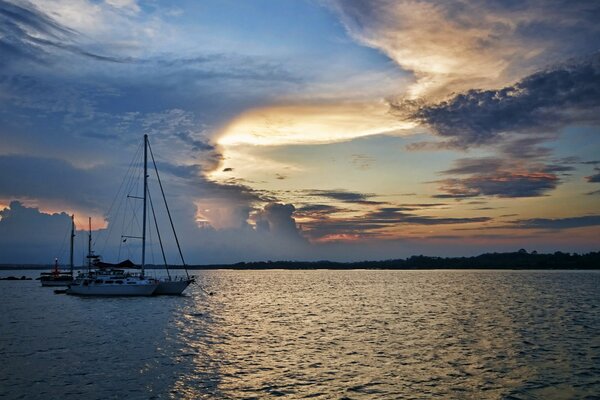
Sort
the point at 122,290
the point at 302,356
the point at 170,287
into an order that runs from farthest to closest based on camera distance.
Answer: the point at 170,287 → the point at 122,290 → the point at 302,356

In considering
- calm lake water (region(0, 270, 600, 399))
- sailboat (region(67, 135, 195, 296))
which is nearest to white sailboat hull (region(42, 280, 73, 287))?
sailboat (region(67, 135, 195, 296))

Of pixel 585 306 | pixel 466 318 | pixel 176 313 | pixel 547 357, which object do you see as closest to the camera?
pixel 547 357

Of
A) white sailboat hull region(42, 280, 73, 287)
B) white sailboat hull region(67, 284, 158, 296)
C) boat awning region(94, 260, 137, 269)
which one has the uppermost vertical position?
boat awning region(94, 260, 137, 269)

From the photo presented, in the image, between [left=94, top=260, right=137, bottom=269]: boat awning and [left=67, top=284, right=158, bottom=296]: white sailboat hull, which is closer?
[left=67, top=284, right=158, bottom=296]: white sailboat hull

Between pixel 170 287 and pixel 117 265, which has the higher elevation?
pixel 117 265

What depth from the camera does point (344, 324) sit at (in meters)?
52.2

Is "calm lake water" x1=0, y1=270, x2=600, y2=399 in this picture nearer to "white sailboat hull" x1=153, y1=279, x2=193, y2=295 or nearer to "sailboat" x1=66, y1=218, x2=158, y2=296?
"sailboat" x1=66, y1=218, x2=158, y2=296

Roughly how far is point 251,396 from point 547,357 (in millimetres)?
21747

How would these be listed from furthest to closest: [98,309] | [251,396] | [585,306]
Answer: [585,306]
[98,309]
[251,396]

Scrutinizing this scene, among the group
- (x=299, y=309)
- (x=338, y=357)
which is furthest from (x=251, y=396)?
(x=299, y=309)

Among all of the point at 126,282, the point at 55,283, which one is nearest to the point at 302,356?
the point at 126,282

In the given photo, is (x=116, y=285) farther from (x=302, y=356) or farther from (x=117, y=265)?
(x=302, y=356)

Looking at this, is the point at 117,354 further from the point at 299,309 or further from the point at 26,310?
the point at 26,310

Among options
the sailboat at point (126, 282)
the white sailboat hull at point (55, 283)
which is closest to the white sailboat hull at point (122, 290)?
the sailboat at point (126, 282)
